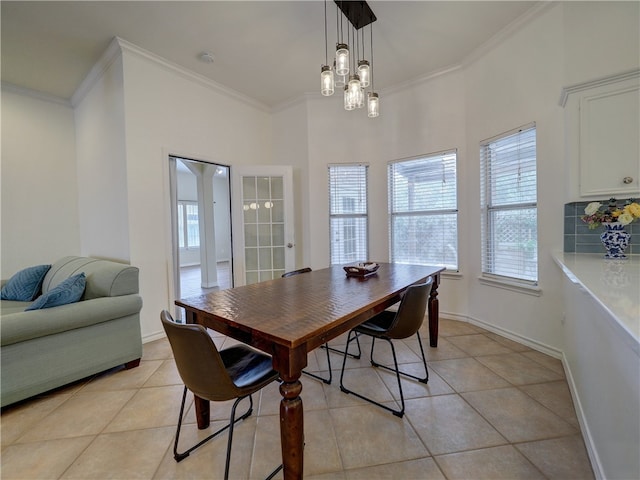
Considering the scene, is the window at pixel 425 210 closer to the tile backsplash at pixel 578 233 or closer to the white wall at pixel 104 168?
the tile backsplash at pixel 578 233

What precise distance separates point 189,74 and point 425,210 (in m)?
3.37

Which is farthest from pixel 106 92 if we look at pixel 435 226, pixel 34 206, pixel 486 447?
pixel 486 447

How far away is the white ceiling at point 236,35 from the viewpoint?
2.39 metres

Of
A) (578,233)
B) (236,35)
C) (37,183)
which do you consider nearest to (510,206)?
(578,233)

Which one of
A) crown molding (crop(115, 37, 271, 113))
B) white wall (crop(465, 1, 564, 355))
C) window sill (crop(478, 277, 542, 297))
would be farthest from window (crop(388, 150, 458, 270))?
crown molding (crop(115, 37, 271, 113))

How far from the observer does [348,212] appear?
403 cm

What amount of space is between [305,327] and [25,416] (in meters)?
2.13

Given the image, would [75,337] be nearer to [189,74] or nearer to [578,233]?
[189,74]

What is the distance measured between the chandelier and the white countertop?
5.96 ft

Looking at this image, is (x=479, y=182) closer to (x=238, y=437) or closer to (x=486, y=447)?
(x=486, y=447)

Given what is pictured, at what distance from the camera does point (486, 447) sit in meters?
1.49

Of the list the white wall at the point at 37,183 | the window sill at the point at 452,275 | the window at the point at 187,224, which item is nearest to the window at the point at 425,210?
the window sill at the point at 452,275

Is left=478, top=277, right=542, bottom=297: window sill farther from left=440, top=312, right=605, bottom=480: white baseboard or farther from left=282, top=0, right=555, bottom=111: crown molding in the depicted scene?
left=282, top=0, right=555, bottom=111: crown molding

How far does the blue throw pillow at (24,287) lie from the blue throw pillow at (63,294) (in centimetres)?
119
